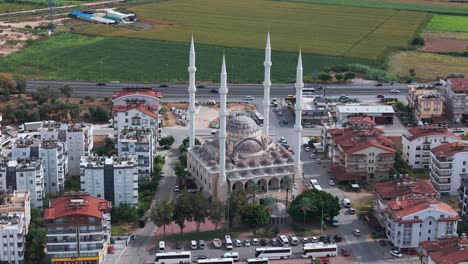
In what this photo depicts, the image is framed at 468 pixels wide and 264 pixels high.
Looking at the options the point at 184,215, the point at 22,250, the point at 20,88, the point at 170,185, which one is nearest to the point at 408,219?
the point at 184,215

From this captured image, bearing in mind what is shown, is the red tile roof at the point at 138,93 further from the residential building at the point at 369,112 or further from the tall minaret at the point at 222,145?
the tall minaret at the point at 222,145

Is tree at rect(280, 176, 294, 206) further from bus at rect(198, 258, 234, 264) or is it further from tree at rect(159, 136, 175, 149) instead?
tree at rect(159, 136, 175, 149)

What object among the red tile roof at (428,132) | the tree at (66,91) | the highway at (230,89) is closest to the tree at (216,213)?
the red tile roof at (428,132)

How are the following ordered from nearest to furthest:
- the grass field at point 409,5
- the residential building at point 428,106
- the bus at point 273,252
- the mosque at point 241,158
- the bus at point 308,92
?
1. the bus at point 273,252
2. the mosque at point 241,158
3. the residential building at point 428,106
4. the bus at point 308,92
5. the grass field at point 409,5

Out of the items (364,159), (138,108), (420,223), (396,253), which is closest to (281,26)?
(138,108)

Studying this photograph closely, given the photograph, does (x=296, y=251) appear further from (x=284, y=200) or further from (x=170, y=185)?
(x=170, y=185)

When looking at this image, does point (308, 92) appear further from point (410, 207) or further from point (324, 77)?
point (410, 207)
